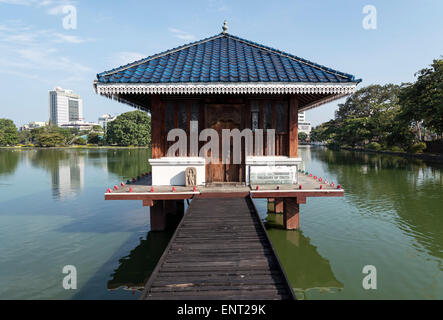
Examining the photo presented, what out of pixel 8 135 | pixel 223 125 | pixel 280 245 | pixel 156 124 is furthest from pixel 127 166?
pixel 8 135

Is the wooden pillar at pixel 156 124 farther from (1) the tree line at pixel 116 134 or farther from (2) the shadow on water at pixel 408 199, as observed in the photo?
(1) the tree line at pixel 116 134

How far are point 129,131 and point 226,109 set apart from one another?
3829 inches

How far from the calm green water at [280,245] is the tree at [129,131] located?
82.9 m

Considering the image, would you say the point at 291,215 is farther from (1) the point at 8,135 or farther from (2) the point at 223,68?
(1) the point at 8,135

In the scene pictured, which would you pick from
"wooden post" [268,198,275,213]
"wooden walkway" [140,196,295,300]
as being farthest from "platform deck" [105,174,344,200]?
"wooden post" [268,198,275,213]

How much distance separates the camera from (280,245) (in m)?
12.0

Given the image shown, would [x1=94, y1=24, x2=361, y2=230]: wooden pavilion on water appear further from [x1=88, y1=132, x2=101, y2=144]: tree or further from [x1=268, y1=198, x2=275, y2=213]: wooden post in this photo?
[x1=88, y1=132, x2=101, y2=144]: tree

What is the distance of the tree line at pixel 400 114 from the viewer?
3856 centimetres

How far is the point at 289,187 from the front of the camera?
11477 mm

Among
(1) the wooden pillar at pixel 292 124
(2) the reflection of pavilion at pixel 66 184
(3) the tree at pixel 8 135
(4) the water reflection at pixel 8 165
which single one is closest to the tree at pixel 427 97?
(1) the wooden pillar at pixel 292 124

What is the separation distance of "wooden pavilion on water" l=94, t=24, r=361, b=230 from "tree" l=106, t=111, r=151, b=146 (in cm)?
9374

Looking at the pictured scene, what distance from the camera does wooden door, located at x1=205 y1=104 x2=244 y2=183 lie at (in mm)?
12234

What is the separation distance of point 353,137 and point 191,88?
7745cm

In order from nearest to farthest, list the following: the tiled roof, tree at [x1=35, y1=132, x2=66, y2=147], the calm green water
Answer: the calm green water → the tiled roof → tree at [x1=35, y1=132, x2=66, y2=147]
